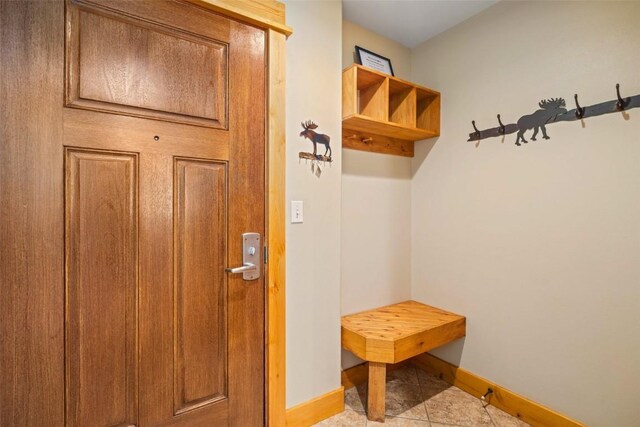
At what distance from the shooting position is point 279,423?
148 cm

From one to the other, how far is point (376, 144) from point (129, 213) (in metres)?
1.67

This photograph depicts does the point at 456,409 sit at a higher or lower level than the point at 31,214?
lower

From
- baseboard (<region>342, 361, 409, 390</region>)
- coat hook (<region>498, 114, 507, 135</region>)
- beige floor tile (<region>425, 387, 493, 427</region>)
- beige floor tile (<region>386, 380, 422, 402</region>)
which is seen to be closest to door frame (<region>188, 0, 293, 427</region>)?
Result: baseboard (<region>342, 361, 409, 390</region>)

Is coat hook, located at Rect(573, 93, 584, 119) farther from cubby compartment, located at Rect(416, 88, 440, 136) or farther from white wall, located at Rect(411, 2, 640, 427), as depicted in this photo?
cubby compartment, located at Rect(416, 88, 440, 136)

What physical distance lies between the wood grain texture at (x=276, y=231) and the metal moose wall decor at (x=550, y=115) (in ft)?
4.54

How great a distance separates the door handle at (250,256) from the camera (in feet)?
4.47

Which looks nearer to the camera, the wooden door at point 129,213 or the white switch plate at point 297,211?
the wooden door at point 129,213

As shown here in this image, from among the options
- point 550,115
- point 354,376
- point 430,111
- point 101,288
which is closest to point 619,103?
point 550,115

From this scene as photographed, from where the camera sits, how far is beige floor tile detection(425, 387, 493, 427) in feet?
5.69

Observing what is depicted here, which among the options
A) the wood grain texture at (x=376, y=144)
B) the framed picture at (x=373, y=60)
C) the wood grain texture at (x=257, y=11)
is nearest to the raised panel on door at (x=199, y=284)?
the wood grain texture at (x=257, y=11)

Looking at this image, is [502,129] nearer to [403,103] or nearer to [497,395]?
[403,103]

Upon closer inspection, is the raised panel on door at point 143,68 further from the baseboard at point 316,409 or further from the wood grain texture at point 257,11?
the baseboard at point 316,409

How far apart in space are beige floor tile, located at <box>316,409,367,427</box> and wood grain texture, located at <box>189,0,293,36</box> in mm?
2133

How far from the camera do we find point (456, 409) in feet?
6.04
